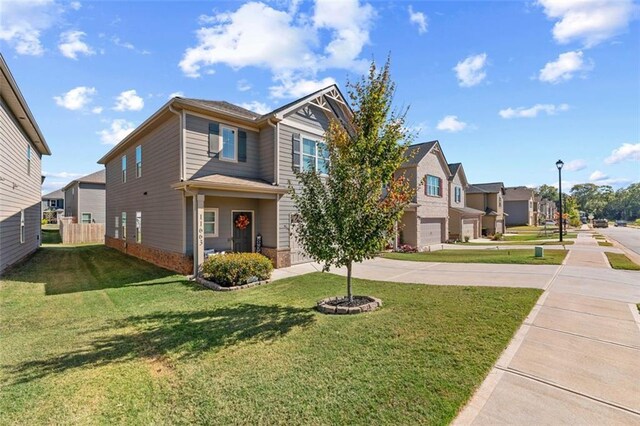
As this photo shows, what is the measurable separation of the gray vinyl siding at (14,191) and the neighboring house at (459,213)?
28.7 meters

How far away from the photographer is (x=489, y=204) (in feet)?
123

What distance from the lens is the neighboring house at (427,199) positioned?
21.9 metres

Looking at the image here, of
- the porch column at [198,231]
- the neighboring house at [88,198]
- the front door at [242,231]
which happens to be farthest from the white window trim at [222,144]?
the neighboring house at [88,198]

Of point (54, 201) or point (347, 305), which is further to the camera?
point (54, 201)

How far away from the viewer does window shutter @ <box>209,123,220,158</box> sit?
12.4 meters

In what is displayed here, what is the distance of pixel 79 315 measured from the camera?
7.18 meters

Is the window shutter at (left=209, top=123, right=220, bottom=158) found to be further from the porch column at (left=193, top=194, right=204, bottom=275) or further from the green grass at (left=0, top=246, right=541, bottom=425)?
the green grass at (left=0, top=246, right=541, bottom=425)

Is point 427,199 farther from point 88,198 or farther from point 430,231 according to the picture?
point 88,198

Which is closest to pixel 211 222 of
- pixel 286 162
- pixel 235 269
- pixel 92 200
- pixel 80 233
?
pixel 235 269

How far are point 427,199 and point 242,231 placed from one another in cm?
1547

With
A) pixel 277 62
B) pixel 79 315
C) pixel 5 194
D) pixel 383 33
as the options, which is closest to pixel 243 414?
pixel 79 315

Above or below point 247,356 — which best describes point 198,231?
above

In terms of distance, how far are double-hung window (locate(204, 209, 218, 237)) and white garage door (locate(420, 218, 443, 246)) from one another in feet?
51.3

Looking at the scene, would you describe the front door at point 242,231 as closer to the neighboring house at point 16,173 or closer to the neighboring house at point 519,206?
the neighboring house at point 16,173
